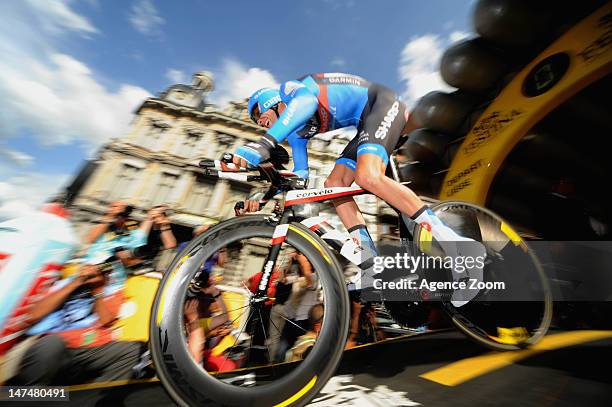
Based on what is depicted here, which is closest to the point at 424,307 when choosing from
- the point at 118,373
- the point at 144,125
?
the point at 118,373

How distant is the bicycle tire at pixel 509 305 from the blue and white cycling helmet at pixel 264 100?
4.80 feet

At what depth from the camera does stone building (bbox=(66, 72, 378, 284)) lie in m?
18.2

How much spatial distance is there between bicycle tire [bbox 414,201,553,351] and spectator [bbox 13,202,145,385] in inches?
111

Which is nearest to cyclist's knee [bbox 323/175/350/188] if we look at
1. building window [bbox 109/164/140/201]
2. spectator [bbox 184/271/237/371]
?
spectator [bbox 184/271/237/371]

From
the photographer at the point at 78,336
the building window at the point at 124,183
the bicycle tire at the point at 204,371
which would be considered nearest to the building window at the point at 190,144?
the building window at the point at 124,183

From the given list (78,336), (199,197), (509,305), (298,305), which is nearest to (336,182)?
(298,305)

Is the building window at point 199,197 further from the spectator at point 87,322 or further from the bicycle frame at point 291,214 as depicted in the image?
the bicycle frame at point 291,214

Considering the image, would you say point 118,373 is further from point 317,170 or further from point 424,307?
point 317,170

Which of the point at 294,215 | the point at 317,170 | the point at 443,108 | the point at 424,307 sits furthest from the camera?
the point at 317,170

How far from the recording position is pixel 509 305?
7.00 ft

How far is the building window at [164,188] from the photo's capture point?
18703 mm

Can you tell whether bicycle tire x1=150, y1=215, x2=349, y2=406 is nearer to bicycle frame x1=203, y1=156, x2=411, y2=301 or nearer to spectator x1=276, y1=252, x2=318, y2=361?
bicycle frame x1=203, y1=156, x2=411, y2=301

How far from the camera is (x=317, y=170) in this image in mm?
20391

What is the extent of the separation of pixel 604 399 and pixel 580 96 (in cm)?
662
